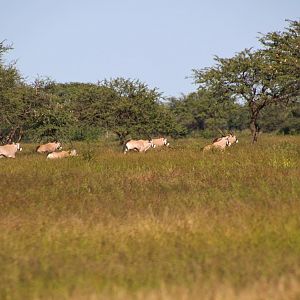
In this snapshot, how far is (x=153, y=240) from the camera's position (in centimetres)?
550

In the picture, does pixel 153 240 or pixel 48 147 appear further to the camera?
pixel 48 147

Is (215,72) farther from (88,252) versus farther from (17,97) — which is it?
(88,252)

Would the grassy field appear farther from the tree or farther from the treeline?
the tree

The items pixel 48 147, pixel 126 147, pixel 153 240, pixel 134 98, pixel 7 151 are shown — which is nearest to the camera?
pixel 153 240

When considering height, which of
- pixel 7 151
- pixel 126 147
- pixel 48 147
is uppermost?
pixel 48 147

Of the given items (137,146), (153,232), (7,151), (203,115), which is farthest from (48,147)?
(203,115)

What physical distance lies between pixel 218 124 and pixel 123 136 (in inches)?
1508

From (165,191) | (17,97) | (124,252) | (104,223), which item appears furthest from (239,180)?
(17,97)

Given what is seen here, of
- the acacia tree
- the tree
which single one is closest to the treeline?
the acacia tree

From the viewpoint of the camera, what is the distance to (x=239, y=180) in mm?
9594

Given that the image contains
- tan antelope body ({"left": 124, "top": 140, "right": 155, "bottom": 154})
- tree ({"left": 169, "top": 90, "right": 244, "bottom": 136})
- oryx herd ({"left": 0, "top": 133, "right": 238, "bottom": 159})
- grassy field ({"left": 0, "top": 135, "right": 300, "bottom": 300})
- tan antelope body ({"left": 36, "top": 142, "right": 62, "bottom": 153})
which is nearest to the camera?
grassy field ({"left": 0, "top": 135, "right": 300, "bottom": 300})

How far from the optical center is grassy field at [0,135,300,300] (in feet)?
13.3

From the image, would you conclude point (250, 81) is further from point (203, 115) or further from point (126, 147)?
point (203, 115)

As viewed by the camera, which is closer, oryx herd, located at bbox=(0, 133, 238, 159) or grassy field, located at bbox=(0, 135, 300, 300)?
grassy field, located at bbox=(0, 135, 300, 300)
